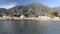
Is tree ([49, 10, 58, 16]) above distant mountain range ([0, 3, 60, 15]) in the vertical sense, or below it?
below

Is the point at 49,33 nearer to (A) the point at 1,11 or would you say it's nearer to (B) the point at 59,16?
(B) the point at 59,16

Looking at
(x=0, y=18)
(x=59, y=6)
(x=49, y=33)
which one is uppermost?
(x=59, y=6)

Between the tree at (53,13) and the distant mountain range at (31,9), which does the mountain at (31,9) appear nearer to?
the distant mountain range at (31,9)

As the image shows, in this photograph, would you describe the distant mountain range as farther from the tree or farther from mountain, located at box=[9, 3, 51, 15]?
the tree

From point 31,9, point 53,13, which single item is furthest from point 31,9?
point 53,13

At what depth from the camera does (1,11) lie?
443 cm

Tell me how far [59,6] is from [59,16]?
1.20 feet

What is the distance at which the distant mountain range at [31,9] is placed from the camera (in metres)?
4.60

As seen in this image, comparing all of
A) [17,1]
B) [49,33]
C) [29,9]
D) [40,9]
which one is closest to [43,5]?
[40,9]

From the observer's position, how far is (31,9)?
4.75 metres

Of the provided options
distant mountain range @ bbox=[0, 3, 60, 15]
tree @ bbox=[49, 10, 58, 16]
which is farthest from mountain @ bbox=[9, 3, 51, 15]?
tree @ bbox=[49, 10, 58, 16]

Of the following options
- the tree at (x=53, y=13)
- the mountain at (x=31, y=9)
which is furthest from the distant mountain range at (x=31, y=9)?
the tree at (x=53, y=13)

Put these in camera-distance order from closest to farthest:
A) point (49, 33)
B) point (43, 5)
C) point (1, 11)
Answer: point (49, 33)
point (1, 11)
point (43, 5)

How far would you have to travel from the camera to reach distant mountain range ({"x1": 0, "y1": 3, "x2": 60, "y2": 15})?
4.60 metres
